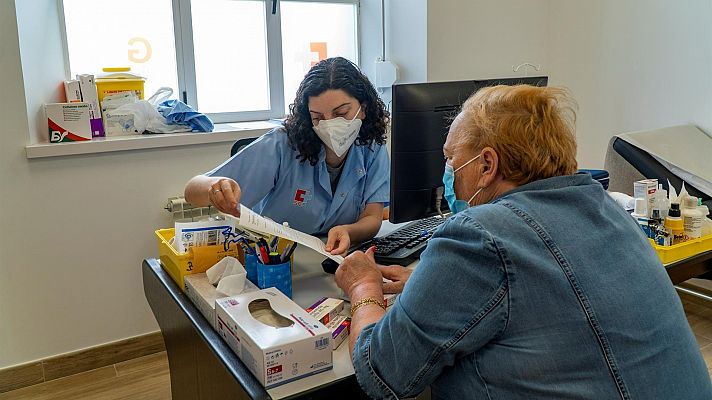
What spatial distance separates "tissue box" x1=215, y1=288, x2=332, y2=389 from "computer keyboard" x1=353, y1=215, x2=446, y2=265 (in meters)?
0.47

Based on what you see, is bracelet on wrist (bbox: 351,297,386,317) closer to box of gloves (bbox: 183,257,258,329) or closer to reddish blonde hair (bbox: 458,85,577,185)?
box of gloves (bbox: 183,257,258,329)

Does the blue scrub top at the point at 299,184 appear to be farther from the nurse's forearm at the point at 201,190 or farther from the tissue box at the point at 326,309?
the tissue box at the point at 326,309

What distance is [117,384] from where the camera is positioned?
249 centimetres

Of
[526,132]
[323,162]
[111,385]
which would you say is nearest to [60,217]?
[111,385]

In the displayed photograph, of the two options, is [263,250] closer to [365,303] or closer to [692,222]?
[365,303]

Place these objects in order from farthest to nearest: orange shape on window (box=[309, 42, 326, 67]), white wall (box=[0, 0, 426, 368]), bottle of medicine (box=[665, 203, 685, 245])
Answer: orange shape on window (box=[309, 42, 326, 67]) < white wall (box=[0, 0, 426, 368]) < bottle of medicine (box=[665, 203, 685, 245])

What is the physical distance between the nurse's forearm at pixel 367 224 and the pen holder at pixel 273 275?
39cm

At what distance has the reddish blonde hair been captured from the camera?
989 millimetres

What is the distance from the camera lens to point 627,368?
34.4 inches

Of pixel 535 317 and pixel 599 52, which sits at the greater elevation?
pixel 599 52

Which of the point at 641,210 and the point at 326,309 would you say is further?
the point at 641,210

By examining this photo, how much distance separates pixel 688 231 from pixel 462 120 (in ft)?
3.42

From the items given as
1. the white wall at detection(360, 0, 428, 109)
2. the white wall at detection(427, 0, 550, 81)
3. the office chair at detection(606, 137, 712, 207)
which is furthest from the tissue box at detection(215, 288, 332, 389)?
the white wall at detection(427, 0, 550, 81)

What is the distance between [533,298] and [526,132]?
282mm
